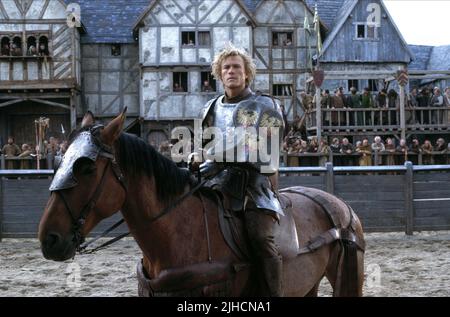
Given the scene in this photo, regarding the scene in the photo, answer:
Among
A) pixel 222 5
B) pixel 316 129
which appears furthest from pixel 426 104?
pixel 222 5

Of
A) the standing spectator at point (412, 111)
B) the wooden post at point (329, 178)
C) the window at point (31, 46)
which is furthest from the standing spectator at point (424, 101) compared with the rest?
the window at point (31, 46)

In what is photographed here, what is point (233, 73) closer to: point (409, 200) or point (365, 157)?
point (409, 200)

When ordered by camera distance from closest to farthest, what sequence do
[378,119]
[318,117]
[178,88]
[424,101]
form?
[318,117], [378,119], [424,101], [178,88]

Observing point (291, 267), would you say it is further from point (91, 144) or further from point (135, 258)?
point (135, 258)

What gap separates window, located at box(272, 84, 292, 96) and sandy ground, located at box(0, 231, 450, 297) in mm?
19294

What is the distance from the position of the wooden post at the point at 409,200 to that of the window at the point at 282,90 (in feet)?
60.6

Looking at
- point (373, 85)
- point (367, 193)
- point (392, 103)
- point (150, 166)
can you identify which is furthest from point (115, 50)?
point (150, 166)

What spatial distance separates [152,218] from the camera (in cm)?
348

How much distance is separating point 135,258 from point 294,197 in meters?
5.14

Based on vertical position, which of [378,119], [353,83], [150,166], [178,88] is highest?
[353,83]

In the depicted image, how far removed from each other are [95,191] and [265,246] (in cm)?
111

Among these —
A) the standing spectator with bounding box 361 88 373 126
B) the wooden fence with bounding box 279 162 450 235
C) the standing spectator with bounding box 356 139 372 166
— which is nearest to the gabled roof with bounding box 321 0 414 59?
the standing spectator with bounding box 361 88 373 126
